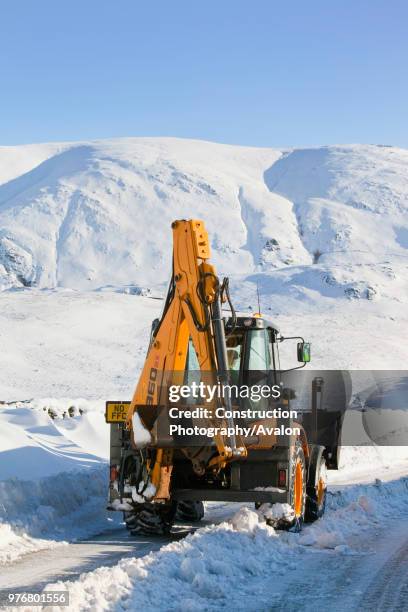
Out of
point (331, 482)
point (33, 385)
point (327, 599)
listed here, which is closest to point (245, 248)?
point (33, 385)

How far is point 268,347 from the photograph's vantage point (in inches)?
429

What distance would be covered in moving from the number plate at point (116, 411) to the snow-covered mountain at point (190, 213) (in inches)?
3290

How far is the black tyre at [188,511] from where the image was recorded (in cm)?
1159

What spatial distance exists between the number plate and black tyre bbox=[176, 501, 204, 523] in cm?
186

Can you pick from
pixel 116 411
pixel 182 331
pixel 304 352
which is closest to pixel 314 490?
pixel 304 352

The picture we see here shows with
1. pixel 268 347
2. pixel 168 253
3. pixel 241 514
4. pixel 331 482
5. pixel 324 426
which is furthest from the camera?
pixel 168 253

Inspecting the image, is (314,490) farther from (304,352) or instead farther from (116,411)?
(116,411)

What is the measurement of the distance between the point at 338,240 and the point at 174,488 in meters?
134

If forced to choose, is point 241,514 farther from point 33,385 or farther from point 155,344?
point 33,385

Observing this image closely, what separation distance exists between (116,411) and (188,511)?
208 cm

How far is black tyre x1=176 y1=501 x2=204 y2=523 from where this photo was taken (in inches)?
456

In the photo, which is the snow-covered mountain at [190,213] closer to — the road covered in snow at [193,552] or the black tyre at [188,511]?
the road covered in snow at [193,552]

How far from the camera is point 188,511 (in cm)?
1163

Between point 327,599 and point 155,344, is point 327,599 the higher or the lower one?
the lower one
